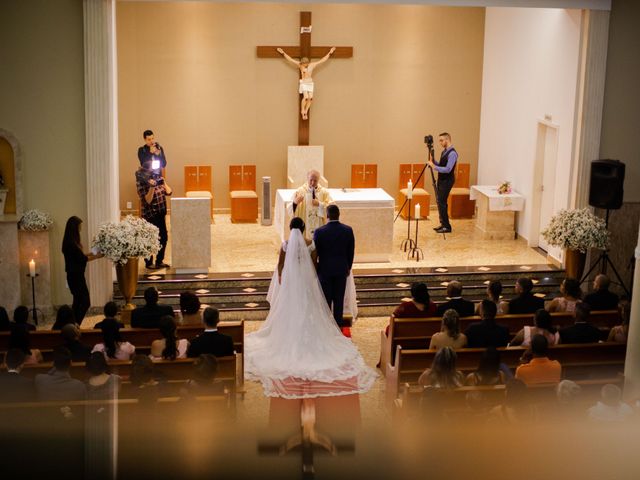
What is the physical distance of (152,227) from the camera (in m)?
9.78

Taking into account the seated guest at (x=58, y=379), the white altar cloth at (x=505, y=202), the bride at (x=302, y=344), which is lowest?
the bride at (x=302, y=344)

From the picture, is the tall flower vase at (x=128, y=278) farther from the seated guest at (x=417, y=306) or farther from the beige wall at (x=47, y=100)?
the seated guest at (x=417, y=306)

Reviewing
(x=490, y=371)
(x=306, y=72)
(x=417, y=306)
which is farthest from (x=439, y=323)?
(x=306, y=72)

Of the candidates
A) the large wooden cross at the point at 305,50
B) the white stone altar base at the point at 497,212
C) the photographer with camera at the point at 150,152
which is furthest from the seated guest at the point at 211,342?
the large wooden cross at the point at 305,50

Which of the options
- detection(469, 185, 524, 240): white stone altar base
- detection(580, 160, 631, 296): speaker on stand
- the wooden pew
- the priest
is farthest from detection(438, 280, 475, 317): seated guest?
detection(469, 185, 524, 240): white stone altar base

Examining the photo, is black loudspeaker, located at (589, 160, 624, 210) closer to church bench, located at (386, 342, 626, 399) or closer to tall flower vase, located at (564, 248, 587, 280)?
tall flower vase, located at (564, 248, 587, 280)

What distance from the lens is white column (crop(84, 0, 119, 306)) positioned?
969 cm

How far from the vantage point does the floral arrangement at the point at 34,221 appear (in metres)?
9.76

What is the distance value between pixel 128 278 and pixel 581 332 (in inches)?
194

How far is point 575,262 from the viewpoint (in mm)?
10648

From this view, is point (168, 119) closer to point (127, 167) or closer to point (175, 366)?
point (127, 167)

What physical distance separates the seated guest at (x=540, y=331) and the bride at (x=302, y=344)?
1436 mm

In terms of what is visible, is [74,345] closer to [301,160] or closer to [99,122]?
[99,122]

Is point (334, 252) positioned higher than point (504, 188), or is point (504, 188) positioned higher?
point (504, 188)
